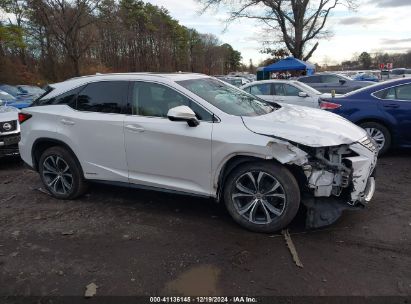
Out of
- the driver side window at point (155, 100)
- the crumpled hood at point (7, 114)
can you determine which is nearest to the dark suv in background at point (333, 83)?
the crumpled hood at point (7, 114)

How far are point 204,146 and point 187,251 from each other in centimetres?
112

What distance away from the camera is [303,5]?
1188 inches

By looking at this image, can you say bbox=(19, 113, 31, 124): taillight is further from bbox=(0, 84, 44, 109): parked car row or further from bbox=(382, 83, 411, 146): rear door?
bbox=(382, 83, 411, 146): rear door

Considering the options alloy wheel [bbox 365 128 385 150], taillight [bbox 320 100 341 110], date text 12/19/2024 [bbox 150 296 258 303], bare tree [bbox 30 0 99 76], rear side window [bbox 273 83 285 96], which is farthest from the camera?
bare tree [bbox 30 0 99 76]

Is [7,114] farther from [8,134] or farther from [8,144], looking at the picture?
[8,144]

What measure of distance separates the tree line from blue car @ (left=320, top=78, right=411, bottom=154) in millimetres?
21988

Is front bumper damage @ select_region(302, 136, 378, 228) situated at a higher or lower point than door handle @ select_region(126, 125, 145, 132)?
lower

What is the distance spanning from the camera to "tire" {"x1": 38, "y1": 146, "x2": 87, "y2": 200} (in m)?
5.28

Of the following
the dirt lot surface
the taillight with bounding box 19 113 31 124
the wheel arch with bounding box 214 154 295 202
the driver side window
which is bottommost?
the dirt lot surface

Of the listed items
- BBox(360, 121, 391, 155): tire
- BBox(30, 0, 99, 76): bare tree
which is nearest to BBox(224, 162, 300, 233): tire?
BBox(360, 121, 391, 155): tire

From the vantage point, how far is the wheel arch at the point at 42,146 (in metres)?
5.28

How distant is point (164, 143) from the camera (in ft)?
14.6

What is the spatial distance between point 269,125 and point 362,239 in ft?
4.90

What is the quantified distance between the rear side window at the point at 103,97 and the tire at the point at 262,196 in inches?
69.3
